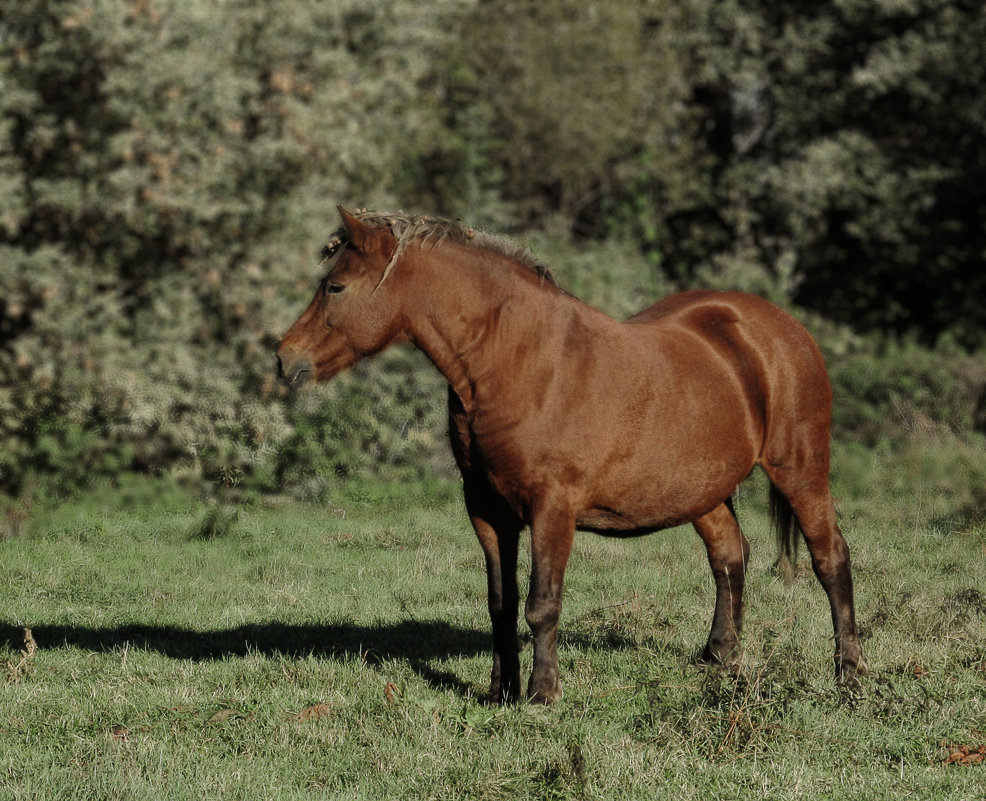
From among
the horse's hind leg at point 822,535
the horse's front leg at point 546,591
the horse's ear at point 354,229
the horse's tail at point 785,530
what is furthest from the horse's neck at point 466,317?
the horse's tail at point 785,530

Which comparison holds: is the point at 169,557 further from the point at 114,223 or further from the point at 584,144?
the point at 584,144

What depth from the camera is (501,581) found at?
5.62 metres

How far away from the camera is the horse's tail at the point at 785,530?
21.6 ft

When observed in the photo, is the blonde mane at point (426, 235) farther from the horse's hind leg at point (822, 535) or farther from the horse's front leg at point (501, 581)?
the horse's hind leg at point (822, 535)

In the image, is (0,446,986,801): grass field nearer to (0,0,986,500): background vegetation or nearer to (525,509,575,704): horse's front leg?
(525,509,575,704): horse's front leg

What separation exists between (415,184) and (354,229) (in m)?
18.6

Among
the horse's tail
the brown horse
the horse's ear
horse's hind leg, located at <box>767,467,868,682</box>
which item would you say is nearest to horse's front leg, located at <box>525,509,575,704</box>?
the brown horse

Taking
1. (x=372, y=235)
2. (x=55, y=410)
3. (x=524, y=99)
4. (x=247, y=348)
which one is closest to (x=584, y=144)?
(x=524, y=99)

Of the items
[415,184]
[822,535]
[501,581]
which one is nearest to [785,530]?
[822,535]

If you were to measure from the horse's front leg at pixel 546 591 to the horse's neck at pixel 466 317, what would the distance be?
2.25 feet

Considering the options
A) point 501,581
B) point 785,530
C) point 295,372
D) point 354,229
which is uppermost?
point 354,229

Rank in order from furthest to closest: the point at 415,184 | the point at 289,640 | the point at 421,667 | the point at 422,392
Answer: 1. the point at 415,184
2. the point at 422,392
3. the point at 289,640
4. the point at 421,667

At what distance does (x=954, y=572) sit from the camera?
796cm

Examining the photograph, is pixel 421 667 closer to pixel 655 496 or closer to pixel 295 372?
pixel 655 496
